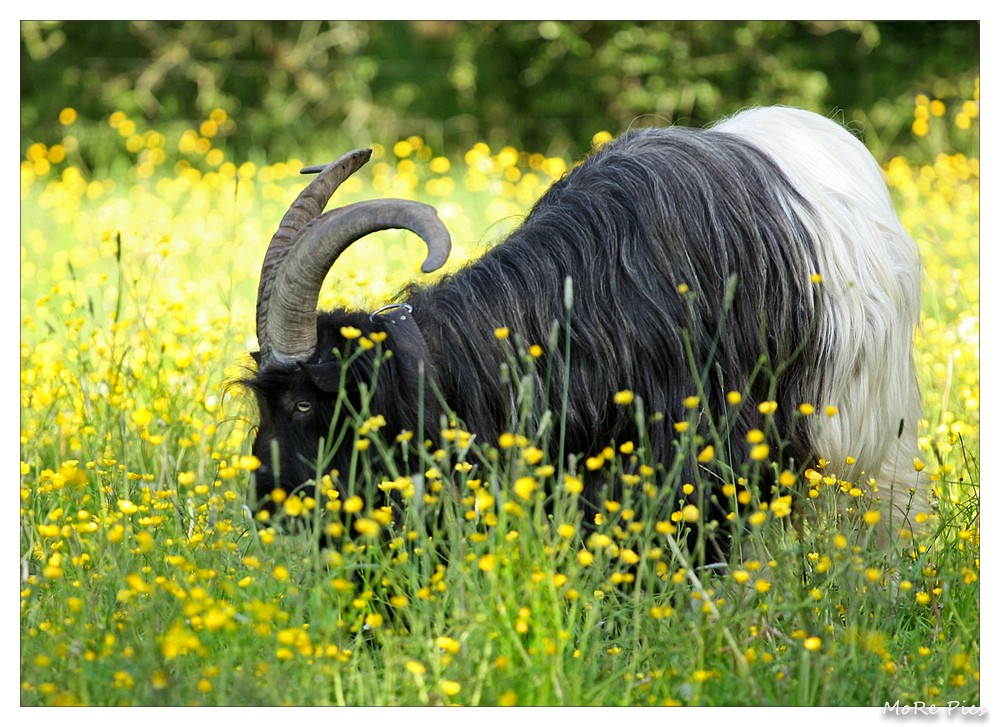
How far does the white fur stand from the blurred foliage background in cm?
560

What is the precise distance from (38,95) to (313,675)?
35.3ft

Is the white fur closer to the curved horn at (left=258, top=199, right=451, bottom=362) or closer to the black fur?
the black fur

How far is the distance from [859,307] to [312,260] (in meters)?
1.71

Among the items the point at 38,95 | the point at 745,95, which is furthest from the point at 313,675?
the point at 38,95

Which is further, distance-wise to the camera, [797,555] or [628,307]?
[628,307]

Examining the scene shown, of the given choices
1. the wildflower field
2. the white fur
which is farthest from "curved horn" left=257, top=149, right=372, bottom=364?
the white fur

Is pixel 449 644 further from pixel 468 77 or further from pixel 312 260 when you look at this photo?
pixel 468 77

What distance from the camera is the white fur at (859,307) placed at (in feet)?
12.2

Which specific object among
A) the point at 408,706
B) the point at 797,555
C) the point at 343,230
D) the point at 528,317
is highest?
the point at 343,230

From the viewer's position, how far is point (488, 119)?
37.8ft

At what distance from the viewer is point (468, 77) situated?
11.4 m

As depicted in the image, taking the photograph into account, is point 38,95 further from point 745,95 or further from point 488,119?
point 745,95

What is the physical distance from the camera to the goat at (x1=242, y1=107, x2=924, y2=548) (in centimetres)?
356

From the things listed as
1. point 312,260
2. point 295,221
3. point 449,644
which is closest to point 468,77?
point 295,221
